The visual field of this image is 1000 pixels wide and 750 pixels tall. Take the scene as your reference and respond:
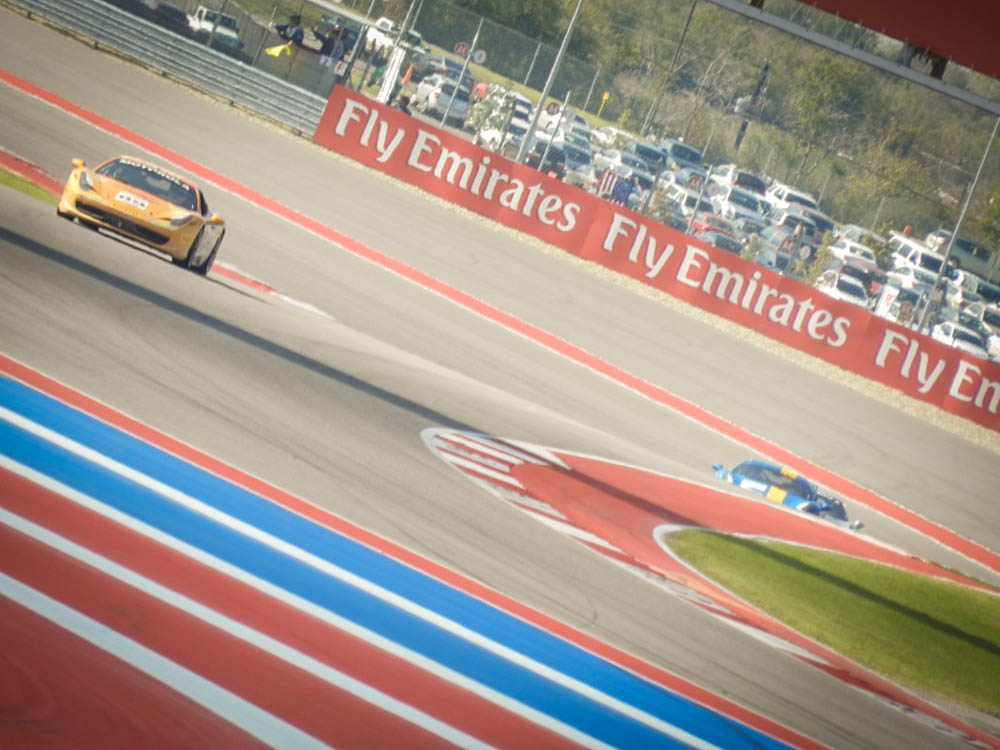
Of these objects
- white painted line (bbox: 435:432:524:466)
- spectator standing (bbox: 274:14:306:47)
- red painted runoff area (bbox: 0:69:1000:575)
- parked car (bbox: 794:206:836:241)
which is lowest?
white painted line (bbox: 435:432:524:466)

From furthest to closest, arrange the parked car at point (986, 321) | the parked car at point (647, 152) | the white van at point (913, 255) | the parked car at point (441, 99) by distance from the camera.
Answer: the white van at point (913, 255) → the parked car at point (986, 321) → the parked car at point (647, 152) → the parked car at point (441, 99)

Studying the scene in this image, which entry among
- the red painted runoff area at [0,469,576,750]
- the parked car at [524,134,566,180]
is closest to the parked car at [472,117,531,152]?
the parked car at [524,134,566,180]

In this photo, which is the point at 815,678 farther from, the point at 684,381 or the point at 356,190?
the point at 356,190

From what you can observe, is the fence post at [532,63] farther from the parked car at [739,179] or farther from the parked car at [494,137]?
the parked car at [739,179]

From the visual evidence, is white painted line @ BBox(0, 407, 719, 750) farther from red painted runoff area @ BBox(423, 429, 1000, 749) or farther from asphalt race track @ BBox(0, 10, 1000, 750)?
red painted runoff area @ BBox(423, 429, 1000, 749)

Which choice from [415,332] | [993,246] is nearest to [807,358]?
[415,332]

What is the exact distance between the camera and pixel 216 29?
31.2m

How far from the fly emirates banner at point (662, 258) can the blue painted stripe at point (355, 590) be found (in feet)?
58.7

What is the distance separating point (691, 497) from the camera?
13.3m

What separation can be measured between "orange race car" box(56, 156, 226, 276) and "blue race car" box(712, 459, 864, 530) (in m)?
7.35

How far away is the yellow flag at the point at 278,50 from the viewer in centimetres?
3077

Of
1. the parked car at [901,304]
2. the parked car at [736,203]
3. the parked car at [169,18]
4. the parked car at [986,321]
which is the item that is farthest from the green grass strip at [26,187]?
the parked car at [986,321]

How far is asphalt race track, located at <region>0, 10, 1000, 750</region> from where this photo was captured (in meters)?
8.36

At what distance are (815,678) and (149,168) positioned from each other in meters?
9.55
